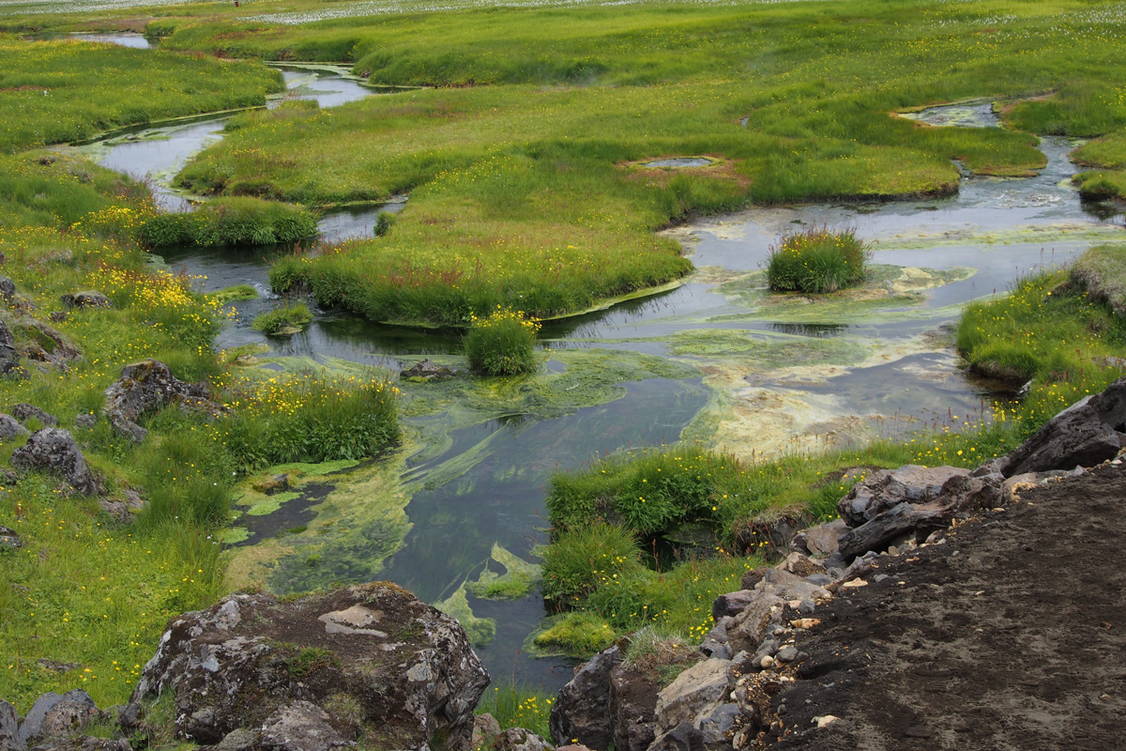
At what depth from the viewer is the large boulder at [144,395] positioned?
1864cm

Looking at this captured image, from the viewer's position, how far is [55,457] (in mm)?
15570

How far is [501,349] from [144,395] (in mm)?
7677

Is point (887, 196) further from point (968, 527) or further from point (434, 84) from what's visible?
point (434, 84)

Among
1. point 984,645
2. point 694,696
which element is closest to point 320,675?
point 694,696

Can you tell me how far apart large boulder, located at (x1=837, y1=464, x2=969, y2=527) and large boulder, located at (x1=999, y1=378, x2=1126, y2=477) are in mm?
827

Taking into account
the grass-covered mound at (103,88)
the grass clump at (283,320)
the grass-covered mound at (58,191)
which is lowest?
the grass clump at (283,320)

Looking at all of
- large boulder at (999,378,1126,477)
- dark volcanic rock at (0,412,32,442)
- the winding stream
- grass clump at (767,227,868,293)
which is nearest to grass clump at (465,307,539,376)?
the winding stream

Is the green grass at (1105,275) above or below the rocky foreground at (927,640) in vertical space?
below

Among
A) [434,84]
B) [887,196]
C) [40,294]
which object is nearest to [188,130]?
[434,84]

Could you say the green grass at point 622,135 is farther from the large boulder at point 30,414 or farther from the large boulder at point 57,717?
the large boulder at point 57,717

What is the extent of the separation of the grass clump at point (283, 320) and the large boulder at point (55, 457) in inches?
450

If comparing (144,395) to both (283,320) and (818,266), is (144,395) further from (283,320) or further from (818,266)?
(818,266)

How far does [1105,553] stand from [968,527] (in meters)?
1.42

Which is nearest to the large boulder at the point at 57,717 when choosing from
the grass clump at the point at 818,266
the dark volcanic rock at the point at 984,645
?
the dark volcanic rock at the point at 984,645
